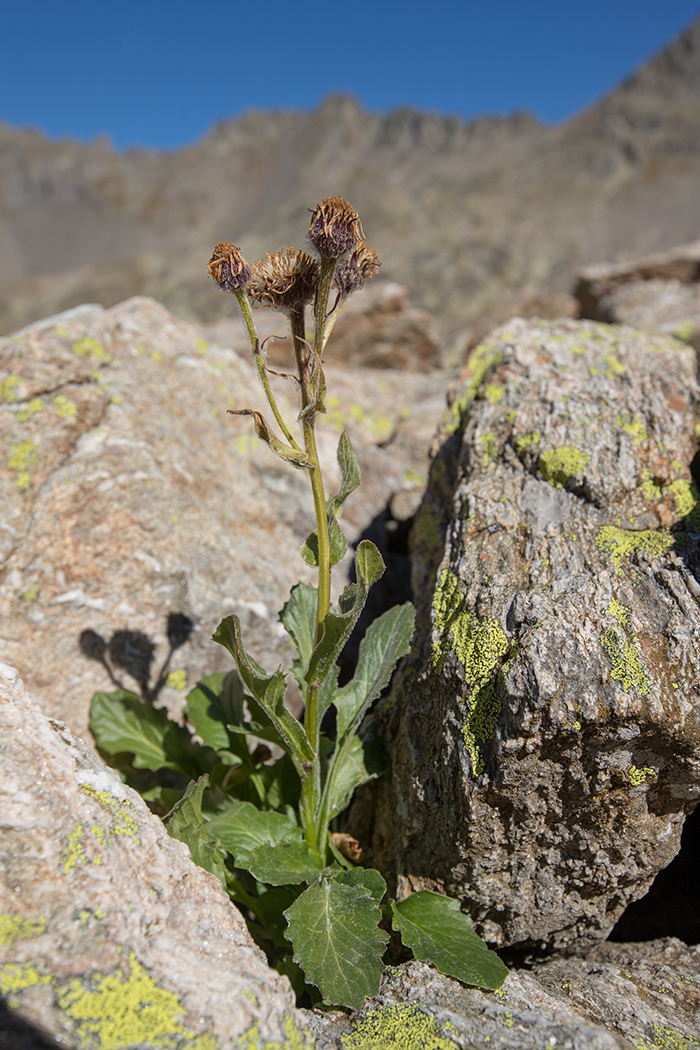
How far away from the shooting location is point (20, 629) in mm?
3781

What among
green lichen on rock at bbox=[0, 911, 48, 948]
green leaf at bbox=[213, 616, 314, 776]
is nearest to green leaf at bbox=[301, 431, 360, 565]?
green leaf at bbox=[213, 616, 314, 776]

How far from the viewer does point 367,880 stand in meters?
2.79

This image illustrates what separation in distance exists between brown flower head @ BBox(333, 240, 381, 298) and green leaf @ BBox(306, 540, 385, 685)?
963 mm

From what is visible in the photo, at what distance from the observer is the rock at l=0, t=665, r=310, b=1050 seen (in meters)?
1.96

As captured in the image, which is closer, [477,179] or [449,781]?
[449,781]

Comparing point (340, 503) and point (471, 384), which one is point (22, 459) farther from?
point (471, 384)

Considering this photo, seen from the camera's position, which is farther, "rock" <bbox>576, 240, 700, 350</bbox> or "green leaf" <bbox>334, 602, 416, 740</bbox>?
"rock" <bbox>576, 240, 700, 350</bbox>

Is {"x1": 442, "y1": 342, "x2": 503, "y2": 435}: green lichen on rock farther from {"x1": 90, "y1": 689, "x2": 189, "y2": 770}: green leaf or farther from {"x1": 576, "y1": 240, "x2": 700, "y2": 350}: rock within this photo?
{"x1": 576, "y1": 240, "x2": 700, "y2": 350}: rock

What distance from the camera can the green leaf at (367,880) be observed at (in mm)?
2742

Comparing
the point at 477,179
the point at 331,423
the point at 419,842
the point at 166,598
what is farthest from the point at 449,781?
the point at 477,179

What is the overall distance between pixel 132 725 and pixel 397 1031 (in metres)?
1.95

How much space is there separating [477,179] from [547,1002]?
326ft

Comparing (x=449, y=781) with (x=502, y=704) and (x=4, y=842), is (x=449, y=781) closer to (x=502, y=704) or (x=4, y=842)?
(x=502, y=704)

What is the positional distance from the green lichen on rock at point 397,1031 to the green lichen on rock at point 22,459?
3.28m
